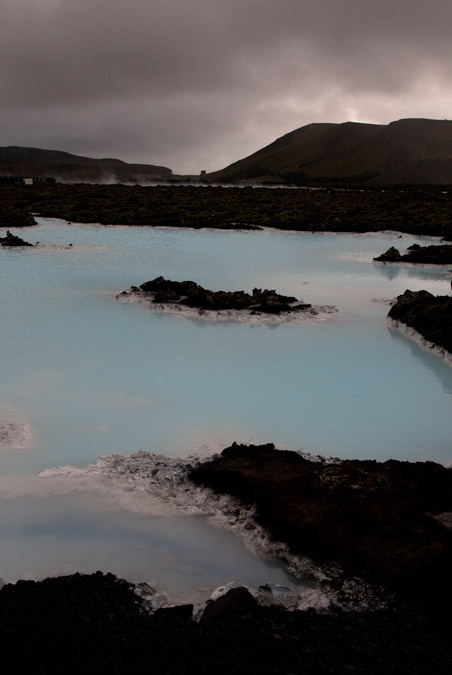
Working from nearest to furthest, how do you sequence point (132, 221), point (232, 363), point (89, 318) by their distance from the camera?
1. point (232, 363)
2. point (89, 318)
3. point (132, 221)

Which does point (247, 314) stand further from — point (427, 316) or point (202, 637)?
point (202, 637)

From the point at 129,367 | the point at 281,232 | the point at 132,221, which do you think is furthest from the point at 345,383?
the point at 132,221

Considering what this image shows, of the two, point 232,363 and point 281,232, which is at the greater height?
point 281,232

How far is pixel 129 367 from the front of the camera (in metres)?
9.70

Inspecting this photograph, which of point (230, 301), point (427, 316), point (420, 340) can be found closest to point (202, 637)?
point (420, 340)

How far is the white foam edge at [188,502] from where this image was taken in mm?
4492

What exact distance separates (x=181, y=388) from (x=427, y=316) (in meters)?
6.02

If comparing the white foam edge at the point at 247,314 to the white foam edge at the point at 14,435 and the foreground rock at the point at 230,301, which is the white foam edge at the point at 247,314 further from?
the white foam edge at the point at 14,435

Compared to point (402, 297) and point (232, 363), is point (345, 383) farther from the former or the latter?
point (402, 297)

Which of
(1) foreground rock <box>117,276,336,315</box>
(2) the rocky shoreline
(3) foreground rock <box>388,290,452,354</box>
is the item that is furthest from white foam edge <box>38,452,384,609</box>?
(1) foreground rock <box>117,276,336,315</box>

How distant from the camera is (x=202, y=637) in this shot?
12.2 ft

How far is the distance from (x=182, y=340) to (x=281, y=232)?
2186 cm

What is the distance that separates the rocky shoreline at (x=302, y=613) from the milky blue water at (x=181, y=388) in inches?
24.8

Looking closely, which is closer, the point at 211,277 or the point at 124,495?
the point at 124,495
